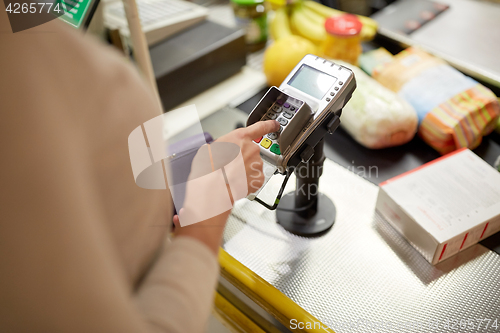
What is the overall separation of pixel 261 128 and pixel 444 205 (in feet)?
1.30

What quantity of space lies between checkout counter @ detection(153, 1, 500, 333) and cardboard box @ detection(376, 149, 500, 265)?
3cm

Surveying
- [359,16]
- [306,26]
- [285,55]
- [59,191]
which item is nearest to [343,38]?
[285,55]

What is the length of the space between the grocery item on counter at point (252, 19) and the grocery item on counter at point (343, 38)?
1.04 ft

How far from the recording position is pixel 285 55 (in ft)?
3.18

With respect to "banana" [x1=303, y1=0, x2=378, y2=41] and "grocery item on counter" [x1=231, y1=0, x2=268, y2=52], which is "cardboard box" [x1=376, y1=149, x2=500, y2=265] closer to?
"banana" [x1=303, y1=0, x2=378, y2=41]

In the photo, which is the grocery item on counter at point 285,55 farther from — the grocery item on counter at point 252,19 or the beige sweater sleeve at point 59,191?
the beige sweater sleeve at point 59,191

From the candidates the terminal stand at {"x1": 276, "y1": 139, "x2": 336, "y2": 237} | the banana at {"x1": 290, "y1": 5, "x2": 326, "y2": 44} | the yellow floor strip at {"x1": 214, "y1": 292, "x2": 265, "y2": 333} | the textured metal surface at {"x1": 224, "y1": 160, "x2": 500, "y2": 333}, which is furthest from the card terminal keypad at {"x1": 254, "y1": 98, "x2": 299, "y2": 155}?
the banana at {"x1": 290, "y1": 5, "x2": 326, "y2": 44}

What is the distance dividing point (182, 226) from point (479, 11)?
1.48 m

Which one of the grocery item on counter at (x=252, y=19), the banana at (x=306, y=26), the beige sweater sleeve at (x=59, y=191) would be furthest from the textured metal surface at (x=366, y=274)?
the grocery item on counter at (x=252, y=19)

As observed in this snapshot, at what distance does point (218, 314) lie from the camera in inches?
29.1

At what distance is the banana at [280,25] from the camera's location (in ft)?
3.94

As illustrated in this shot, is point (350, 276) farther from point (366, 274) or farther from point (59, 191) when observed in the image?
point (59, 191)

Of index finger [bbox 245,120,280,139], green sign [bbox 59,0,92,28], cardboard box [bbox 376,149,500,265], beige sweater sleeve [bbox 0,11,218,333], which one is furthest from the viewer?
green sign [bbox 59,0,92,28]

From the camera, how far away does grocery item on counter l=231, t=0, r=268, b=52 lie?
3.94 ft
